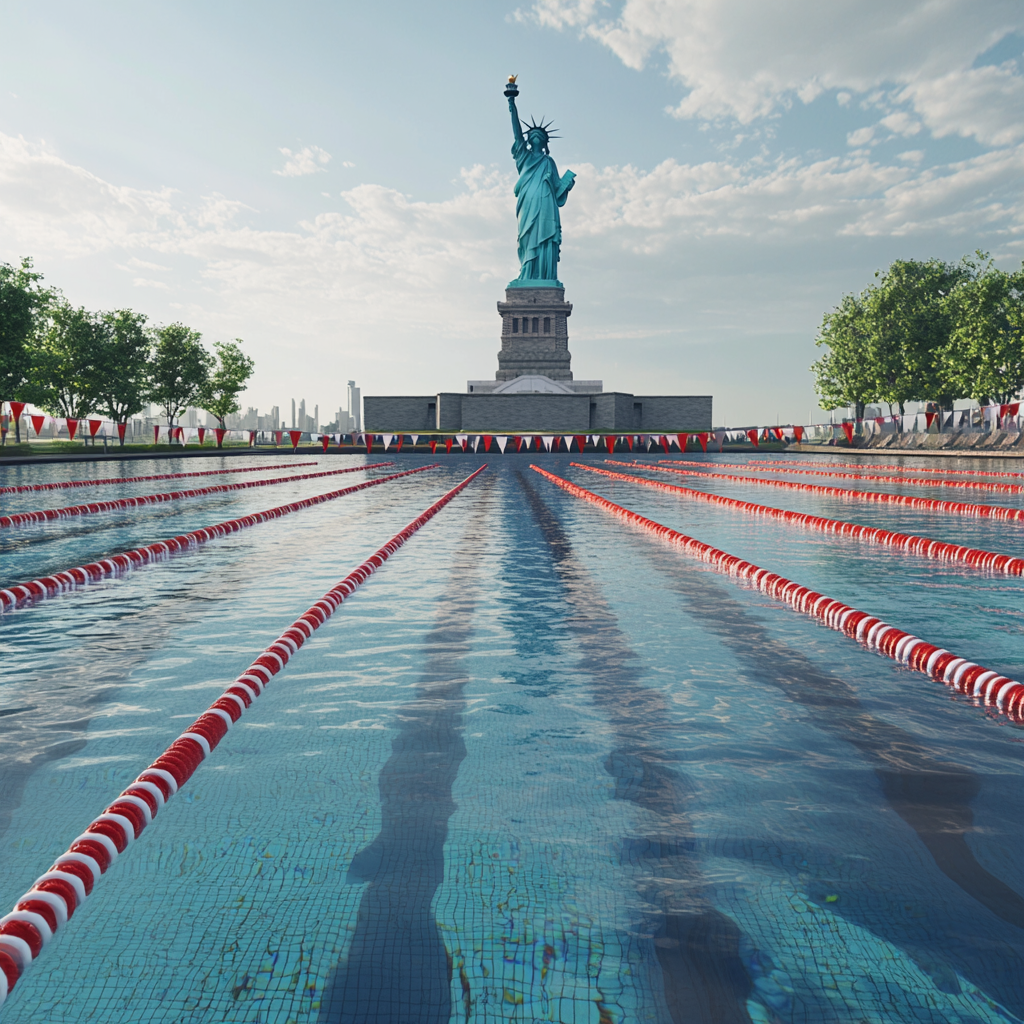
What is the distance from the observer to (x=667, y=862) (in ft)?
9.50

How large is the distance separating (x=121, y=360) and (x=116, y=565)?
173 feet

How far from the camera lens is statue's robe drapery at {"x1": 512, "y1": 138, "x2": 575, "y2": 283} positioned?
68812 mm

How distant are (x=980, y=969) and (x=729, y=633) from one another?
414 cm

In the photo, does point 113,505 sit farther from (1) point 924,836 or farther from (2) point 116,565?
(1) point 924,836

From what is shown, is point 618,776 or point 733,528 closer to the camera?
point 618,776

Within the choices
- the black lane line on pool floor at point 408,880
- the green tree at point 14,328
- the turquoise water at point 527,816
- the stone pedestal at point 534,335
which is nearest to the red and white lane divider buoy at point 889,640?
the turquoise water at point 527,816

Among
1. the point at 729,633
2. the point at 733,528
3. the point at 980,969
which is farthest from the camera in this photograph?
the point at 733,528

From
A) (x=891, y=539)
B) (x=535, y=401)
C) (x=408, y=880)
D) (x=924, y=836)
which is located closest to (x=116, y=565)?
(x=408, y=880)

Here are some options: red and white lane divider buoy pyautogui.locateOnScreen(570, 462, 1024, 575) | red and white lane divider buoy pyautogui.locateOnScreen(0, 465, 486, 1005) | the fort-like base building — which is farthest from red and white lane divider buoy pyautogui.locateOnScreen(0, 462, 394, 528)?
the fort-like base building

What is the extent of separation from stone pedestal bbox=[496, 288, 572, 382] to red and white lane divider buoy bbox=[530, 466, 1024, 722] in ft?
194

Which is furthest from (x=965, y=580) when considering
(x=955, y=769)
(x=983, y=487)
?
(x=983, y=487)

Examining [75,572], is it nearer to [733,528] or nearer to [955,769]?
[955,769]

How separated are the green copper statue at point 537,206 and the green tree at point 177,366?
28.0 meters

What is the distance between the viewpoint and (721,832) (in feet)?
10.3
